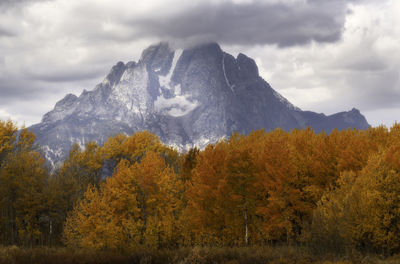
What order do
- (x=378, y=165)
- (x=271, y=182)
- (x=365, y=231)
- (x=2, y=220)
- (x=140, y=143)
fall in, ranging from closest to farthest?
(x=365, y=231), (x=378, y=165), (x=271, y=182), (x=2, y=220), (x=140, y=143)

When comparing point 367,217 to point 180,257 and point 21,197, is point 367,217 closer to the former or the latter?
point 180,257

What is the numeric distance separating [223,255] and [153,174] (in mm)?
18509

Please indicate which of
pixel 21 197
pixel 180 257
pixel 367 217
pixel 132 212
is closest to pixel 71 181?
pixel 21 197

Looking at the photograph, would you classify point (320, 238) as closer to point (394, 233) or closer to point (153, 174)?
point (394, 233)

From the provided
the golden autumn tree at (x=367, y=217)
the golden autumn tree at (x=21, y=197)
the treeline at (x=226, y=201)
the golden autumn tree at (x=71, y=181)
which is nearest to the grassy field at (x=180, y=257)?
the golden autumn tree at (x=367, y=217)

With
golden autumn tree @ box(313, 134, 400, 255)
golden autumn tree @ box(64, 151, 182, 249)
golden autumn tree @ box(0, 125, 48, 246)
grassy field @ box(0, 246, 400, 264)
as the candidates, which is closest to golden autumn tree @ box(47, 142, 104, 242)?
golden autumn tree @ box(0, 125, 48, 246)

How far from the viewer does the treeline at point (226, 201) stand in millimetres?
38781

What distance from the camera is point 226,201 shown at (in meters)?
49.0

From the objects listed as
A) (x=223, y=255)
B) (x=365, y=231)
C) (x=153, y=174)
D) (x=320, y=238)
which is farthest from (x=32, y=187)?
(x=365, y=231)

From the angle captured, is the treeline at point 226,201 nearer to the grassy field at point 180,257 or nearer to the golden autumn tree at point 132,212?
the golden autumn tree at point 132,212

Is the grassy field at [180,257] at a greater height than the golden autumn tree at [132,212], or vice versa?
the golden autumn tree at [132,212]

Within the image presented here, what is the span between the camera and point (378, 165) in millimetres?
40844

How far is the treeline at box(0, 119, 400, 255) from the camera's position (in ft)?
127

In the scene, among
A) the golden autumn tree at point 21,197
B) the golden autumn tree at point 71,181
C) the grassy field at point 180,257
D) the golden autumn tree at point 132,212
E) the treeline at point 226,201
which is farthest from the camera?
the golden autumn tree at point 71,181
